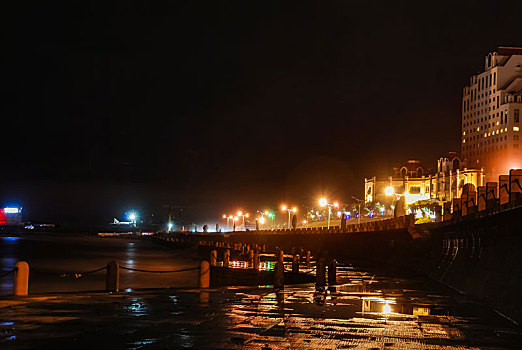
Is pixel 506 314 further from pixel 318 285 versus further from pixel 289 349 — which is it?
pixel 318 285

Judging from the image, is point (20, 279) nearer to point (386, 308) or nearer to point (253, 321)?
point (253, 321)

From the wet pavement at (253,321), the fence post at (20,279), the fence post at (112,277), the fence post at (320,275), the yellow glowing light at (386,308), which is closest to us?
the wet pavement at (253,321)

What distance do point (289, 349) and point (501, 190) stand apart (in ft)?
47.5

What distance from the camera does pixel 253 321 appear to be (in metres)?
18.3

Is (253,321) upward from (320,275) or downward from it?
downward

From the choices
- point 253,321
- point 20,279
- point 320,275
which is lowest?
point 253,321

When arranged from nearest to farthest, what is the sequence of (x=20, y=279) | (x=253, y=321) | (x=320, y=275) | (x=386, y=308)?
1. (x=253, y=321)
2. (x=386, y=308)
3. (x=20, y=279)
4. (x=320, y=275)

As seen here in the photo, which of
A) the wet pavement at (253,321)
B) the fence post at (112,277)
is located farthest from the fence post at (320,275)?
the fence post at (112,277)

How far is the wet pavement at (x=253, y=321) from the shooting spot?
578 inches

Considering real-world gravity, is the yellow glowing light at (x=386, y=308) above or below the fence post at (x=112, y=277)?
below

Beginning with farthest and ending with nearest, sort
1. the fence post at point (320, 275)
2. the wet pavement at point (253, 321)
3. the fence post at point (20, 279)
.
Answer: the fence post at point (320, 275), the fence post at point (20, 279), the wet pavement at point (253, 321)

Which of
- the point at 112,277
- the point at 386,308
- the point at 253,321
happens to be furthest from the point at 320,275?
the point at 253,321

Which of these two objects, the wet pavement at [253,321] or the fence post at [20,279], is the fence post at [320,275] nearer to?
the wet pavement at [253,321]

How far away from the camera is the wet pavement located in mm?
14680
